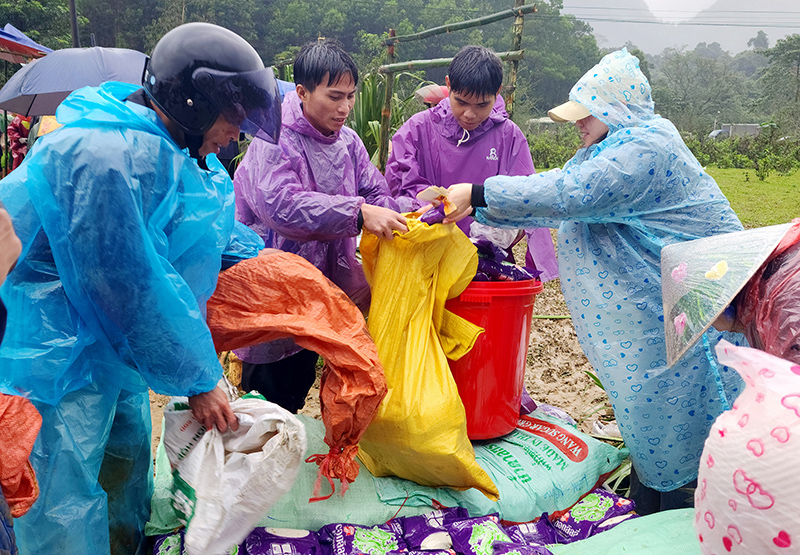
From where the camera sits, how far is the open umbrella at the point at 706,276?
1.24 metres

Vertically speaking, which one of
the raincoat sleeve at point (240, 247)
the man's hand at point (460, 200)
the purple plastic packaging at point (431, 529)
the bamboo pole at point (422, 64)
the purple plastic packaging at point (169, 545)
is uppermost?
the bamboo pole at point (422, 64)

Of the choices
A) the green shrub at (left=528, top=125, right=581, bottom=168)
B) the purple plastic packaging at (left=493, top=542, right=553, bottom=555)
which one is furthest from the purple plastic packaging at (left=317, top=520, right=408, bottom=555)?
the green shrub at (left=528, top=125, right=581, bottom=168)

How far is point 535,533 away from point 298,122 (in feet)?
5.11

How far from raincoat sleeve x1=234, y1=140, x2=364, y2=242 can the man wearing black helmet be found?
454 mm

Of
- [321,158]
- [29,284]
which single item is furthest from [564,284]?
[29,284]

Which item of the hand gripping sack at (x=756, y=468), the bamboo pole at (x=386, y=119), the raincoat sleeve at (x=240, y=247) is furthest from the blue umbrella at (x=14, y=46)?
the hand gripping sack at (x=756, y=468)

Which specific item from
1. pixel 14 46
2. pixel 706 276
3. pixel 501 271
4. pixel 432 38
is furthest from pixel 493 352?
pixel 432 38

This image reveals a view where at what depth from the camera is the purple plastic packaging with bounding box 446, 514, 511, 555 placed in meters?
1.83

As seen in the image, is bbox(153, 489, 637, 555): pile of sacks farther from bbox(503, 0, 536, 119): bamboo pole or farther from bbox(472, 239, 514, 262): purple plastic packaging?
bbox(503, 0, 536, 119): bamboo pole

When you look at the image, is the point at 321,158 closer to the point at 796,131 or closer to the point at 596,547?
the point at 596,547

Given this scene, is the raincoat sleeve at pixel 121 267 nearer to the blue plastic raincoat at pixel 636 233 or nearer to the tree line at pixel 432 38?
the blue plastic raincoat at pixel 636 233

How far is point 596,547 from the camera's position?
6.08 ft

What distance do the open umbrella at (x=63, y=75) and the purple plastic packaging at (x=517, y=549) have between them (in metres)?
4.46

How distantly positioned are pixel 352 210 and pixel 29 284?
938 millimetres
